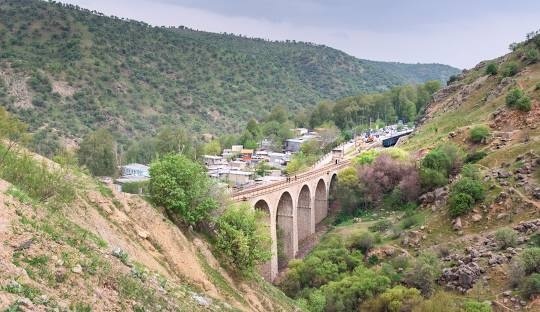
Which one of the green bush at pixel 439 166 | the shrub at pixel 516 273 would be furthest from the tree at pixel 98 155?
the shrub at pixel 516 273

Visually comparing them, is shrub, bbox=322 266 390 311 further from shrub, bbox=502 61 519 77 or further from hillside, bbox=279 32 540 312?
shrub, bbox=502 61 519 77

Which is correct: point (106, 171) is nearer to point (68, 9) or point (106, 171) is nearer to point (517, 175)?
point (517, 175)

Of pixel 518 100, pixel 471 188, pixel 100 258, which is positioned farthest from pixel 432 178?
pixel 100 258

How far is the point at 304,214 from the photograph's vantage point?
2101 inches

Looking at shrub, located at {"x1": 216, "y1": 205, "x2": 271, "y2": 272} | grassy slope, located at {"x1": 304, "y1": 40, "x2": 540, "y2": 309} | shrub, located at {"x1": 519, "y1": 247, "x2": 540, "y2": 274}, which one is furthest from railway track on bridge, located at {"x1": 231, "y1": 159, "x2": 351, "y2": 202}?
shrub, located at {"x1": 519, "y1": 247, "x2": 540, "y2": 274}

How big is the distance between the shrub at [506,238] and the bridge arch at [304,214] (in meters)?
19.7

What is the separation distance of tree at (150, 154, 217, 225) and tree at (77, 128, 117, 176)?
33.2m

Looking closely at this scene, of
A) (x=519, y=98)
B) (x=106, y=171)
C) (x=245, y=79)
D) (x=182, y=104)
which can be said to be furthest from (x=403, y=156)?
(x=245, y=79)

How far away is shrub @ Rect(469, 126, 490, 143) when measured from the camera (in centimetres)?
4831

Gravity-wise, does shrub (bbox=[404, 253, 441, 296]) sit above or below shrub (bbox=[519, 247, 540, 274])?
below

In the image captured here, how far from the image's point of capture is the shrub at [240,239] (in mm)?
27422

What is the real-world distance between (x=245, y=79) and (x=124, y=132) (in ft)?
164

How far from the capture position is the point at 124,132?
95.4 m

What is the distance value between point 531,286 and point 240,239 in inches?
632
